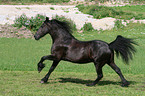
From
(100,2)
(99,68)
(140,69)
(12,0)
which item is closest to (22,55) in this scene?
(140,69)

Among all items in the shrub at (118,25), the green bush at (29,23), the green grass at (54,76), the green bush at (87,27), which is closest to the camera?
the green grass at (54,76)

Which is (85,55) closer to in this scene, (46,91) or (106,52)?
(106,52)

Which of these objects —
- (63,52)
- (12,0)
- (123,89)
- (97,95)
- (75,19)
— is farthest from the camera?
(12,0)

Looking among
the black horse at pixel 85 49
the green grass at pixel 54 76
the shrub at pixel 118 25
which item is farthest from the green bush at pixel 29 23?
the black horse at pixel 85 49

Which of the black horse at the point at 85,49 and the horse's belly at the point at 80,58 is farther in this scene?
the horse's belly at the point at 80,58

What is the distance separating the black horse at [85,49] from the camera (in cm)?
821

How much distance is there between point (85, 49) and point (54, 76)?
2.37 meters

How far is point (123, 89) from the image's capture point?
7.99 meters

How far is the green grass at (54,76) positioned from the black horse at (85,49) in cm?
57

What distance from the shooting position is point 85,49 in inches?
330

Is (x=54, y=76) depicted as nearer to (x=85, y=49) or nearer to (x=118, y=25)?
(x=85, y=49)

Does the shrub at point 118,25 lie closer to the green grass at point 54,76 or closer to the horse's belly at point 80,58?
the green grass at point 54,76

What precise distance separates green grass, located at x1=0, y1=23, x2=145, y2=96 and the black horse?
0.57 m

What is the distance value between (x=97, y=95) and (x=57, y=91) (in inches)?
44.4
